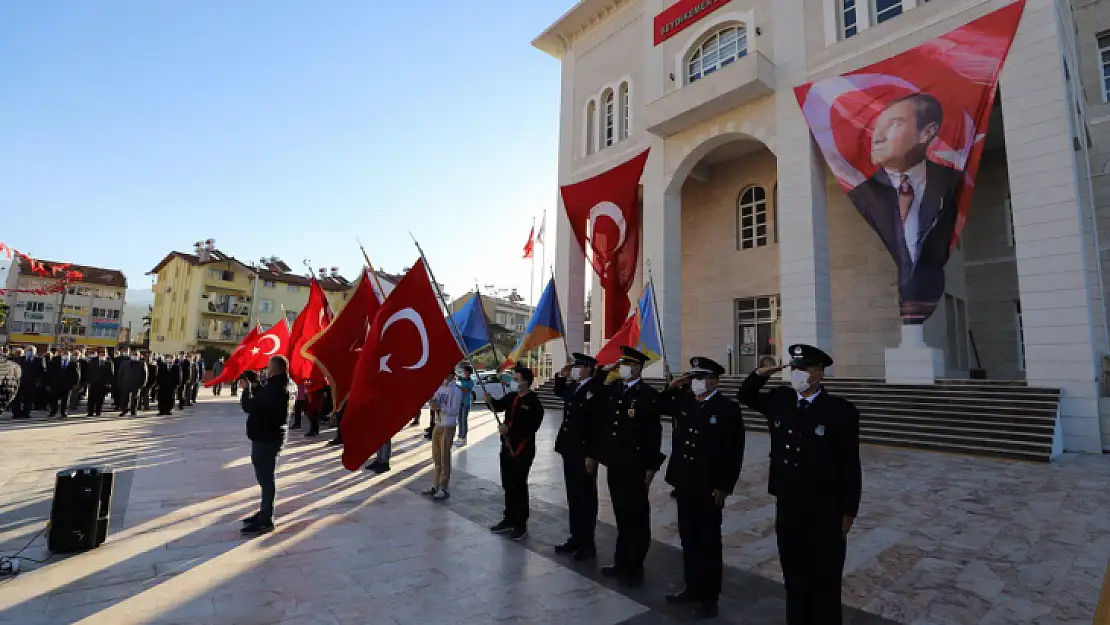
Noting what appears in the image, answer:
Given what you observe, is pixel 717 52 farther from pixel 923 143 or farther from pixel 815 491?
pixel 815 491

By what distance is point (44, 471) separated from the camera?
25.3 feet

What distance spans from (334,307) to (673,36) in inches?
1689

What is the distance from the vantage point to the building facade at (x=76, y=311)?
162ft

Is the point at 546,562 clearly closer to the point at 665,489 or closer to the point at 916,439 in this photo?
the point at 665,489

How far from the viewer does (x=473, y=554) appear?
4.90 m

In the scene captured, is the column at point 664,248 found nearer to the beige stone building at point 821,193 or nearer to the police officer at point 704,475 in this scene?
the beige stone building at point 821,193

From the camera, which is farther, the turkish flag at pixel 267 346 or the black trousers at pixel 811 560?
the turkish flag at pixel 267 346

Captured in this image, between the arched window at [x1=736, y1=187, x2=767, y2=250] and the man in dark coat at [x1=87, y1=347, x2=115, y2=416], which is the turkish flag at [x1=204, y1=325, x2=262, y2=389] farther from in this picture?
the arched window at [x1=736, y1=187, x2=767, y2=250]

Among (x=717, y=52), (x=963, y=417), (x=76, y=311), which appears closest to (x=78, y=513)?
(x=963, y=417)

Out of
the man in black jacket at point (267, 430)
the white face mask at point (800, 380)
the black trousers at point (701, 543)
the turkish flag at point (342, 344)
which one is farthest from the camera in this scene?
the turkish flag at point (342, 344)

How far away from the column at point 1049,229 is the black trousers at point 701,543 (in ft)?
36.1

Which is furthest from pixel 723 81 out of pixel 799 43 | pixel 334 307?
pixel 334 307

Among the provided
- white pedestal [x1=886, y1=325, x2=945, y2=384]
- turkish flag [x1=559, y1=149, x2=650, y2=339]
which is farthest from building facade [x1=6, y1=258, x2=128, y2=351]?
white pedestal [x1=886, y1=325, x2=945, y2=384]

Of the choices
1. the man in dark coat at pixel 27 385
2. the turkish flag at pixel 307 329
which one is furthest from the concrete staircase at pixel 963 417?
the man in dark coat at pixel 27 385
